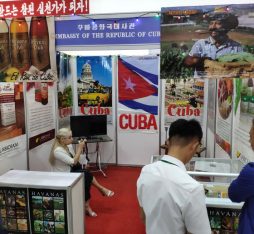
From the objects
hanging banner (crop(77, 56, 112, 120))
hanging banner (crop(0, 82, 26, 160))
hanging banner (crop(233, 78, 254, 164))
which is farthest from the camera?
hanging banner (crop(77, 56, 112, 120))

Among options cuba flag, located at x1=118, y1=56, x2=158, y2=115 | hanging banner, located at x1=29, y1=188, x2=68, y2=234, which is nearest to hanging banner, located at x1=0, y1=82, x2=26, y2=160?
hanging banner, located at x1=29, y1=188, x2=68, y2=234

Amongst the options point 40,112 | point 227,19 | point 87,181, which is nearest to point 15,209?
point 87,181

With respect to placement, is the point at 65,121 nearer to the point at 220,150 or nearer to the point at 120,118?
the point at 120,118

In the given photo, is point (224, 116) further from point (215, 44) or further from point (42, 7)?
point (42, 7)

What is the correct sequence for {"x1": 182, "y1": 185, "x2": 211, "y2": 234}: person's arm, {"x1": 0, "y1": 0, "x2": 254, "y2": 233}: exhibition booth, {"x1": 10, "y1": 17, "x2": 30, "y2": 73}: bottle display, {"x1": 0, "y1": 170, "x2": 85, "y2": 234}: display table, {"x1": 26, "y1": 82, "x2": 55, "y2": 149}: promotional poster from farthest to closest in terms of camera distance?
{"x1": 26, "y1": 82, "x2": 55, "y2": 149}: promotional poster < {"x1": 10, "y1": 17, "x2": 30, "y2": 73}: bottle display < {"x1": 0, "y1": 170, "x2": 85, "y2": 234}: display table < {"x1": 0, "y1": 0, "x2": 254, "y2": 233}: exhibition booth < {"x1": 182, "y1": 185, "x2": 211, "y2": 234}: person's arm

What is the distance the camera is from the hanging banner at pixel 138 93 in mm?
6062

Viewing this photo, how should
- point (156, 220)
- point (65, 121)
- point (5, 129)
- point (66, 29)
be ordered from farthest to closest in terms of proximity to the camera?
point (65, 121)
point (66, 29)
point (5, 129)
point (156, 220)

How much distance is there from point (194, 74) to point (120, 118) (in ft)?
13.5

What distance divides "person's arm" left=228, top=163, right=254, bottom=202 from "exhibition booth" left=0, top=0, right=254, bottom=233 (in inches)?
25.1

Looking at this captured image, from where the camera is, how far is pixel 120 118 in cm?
629

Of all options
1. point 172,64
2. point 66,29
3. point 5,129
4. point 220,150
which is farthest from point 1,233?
point 220,150

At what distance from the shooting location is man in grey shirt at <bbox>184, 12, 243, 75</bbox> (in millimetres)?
2105

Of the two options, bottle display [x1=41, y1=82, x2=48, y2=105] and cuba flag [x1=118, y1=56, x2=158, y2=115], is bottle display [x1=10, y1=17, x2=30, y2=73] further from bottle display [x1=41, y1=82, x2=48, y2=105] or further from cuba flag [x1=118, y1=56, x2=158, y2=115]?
cuba flag [x1=118, y1=56, x2=158, y2=115]

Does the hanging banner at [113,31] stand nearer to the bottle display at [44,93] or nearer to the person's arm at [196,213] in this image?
the bottle display at [44,93]
